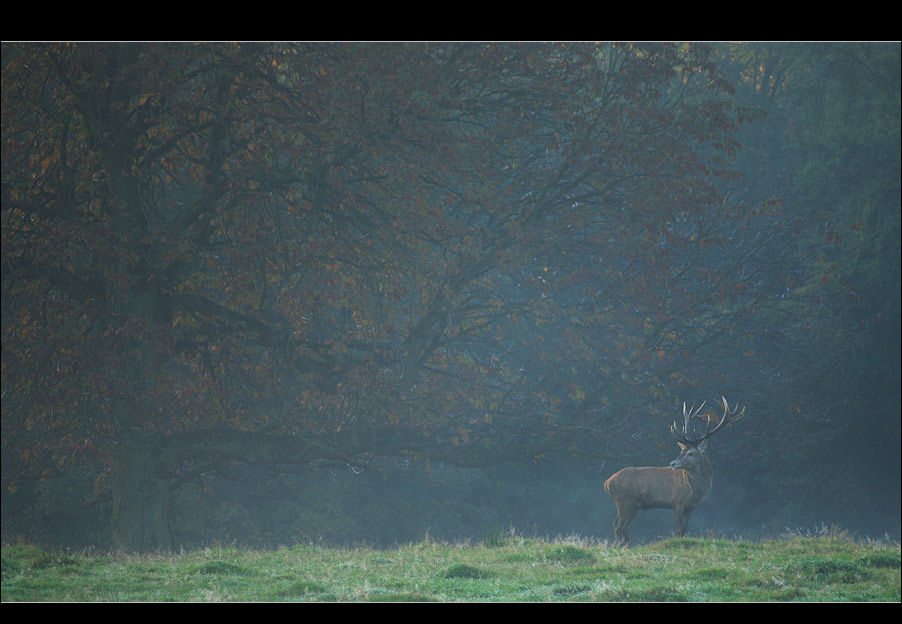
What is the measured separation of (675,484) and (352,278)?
7.29m

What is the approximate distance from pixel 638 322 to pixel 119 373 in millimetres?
10769

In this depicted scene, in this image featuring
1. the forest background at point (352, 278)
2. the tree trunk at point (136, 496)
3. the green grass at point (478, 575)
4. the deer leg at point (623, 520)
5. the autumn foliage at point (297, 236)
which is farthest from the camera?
the deer leg at point (623, 520)

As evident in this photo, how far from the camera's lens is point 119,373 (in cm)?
1485

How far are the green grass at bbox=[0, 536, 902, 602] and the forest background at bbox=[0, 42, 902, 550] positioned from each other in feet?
12.0

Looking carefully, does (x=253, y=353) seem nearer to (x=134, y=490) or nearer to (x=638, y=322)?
(x=134, y=490)

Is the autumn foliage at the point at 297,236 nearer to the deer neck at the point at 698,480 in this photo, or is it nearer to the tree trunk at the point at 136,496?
the tree trunk at the point at 136,496

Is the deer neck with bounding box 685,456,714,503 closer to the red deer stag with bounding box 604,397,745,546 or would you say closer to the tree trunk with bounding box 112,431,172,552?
the red deer stag with bounding box 604,397,745,546

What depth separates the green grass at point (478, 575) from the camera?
9.95m

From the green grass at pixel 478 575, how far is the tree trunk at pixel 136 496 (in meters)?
2.73

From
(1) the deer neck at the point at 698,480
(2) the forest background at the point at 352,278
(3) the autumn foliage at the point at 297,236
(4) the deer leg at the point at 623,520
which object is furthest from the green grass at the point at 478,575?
(2) the forest background at the point at 352,278

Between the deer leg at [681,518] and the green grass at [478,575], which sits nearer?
the green grass at [478,575]
